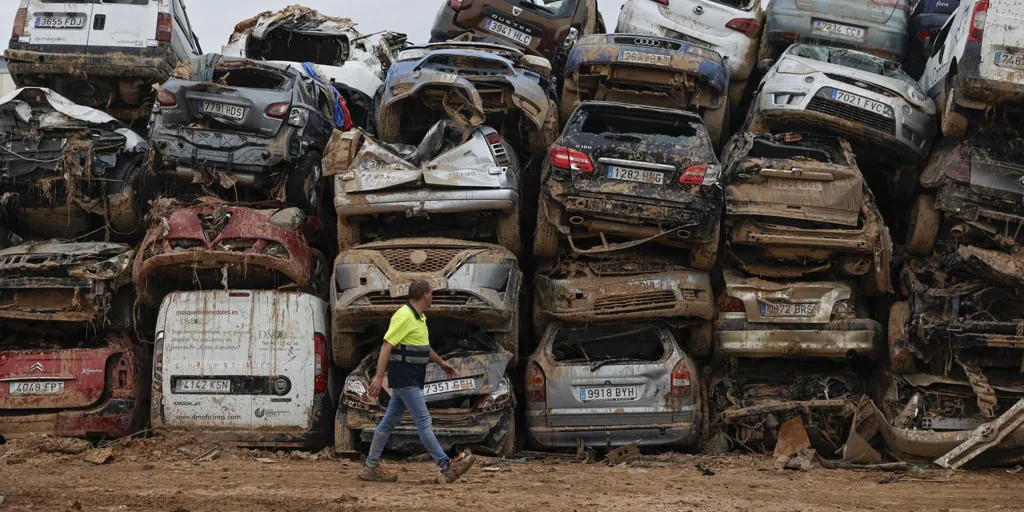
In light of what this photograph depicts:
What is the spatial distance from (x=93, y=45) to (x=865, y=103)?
29.4 ft

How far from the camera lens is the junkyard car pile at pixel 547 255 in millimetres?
10289

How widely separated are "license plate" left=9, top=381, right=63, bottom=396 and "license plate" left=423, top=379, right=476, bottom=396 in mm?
3502

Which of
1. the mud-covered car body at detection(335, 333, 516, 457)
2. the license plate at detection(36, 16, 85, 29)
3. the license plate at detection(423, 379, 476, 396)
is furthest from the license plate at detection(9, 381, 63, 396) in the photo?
the license plate at detection(36, 16, 85, 29)

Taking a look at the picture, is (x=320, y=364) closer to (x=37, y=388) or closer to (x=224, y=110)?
(x=37, y=388)

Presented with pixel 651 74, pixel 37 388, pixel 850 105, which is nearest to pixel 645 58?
pixel 651 74

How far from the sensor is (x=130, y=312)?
1140 cm

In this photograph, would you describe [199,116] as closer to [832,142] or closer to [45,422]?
[45,422]

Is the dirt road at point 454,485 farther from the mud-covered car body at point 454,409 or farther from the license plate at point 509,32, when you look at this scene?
the license plate at point 509,32

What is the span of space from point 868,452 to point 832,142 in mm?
3447

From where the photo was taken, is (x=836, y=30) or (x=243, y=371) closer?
(x=243, y=371)

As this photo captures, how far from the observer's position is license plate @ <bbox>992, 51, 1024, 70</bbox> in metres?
11.0

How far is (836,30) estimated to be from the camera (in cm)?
1387

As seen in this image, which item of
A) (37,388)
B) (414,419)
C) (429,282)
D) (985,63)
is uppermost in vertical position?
(985,63)

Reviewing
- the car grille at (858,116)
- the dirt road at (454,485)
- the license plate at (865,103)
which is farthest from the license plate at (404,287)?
the license plate at (865,103)
